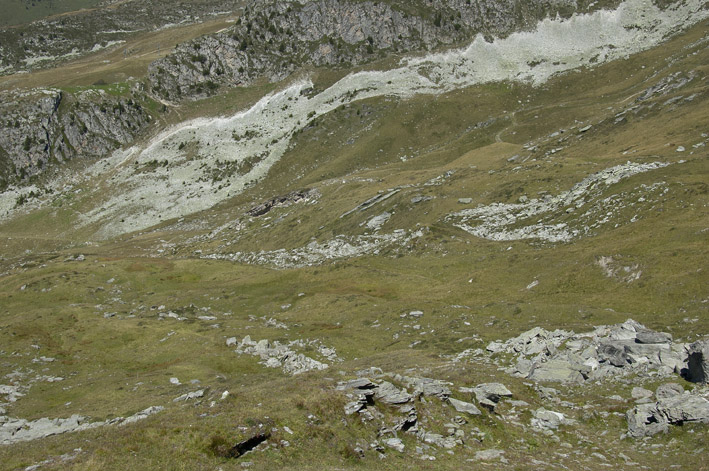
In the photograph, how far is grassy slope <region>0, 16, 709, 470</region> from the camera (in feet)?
73.8

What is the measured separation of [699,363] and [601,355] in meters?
5.71

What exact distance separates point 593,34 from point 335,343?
15207 centimetres

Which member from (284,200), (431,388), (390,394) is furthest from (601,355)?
(284,200)

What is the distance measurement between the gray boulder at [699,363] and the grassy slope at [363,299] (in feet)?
13.5

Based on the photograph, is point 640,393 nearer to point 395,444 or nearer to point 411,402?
point 411,402

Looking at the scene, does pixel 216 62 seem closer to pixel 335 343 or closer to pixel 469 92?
pixel 469 92

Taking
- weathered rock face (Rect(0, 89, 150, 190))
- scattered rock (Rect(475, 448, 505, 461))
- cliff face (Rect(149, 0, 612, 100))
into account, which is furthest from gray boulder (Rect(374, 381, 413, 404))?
weathered rock face (Rect(0, 89, 150, 190))

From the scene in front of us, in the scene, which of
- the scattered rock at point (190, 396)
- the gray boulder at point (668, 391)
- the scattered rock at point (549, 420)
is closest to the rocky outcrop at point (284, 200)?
the scattered rock at point (190, 396)

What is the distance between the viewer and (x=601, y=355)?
97.5 feet

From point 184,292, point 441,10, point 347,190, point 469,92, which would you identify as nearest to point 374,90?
point 469,92

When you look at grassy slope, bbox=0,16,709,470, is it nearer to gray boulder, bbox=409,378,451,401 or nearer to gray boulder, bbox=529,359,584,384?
gray boulder, bbox=409,378,451,401

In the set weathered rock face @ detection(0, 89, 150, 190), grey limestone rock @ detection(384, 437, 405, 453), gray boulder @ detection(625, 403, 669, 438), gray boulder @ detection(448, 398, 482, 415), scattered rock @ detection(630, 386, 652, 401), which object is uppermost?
weathered rock face @ detection(0, 89, 150, 190)

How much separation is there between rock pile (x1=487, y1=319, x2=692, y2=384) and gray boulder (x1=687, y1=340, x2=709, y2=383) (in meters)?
0.10

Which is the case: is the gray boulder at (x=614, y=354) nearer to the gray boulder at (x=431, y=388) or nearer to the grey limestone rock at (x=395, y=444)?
the gray boulder at (x=431, y=388)
